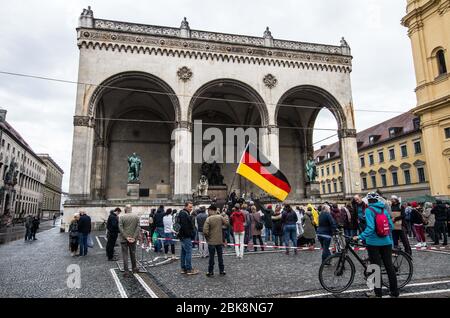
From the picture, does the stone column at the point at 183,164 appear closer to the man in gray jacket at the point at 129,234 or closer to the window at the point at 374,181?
the man in gray jacket at the point at 129,234

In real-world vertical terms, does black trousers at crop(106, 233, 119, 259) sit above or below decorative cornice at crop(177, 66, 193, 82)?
below

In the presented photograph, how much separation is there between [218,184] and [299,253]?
16798mm

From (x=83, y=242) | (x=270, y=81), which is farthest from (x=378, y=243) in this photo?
(x=270, y=81)

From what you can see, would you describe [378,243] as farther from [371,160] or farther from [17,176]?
[17,176]

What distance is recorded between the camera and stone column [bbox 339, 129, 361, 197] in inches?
910

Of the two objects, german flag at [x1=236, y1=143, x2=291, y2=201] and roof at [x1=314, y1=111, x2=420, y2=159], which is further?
roof at [x1=314, y1=111, x2=420, y2=159]

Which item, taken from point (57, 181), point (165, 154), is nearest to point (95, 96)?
point (165, 154)

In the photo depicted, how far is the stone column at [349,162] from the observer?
910 inches

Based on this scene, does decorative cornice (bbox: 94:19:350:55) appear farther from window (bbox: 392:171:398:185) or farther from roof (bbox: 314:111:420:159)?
window (bbox: 392:171:398:185)

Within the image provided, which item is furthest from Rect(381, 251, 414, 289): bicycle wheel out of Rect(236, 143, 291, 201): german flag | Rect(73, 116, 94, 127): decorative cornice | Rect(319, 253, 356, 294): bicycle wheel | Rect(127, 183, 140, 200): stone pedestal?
Rect(73, 116, 94, 127): decorative cornice

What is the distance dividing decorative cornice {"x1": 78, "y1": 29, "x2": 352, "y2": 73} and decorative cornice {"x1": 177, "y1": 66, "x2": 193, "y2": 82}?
1.02 metres

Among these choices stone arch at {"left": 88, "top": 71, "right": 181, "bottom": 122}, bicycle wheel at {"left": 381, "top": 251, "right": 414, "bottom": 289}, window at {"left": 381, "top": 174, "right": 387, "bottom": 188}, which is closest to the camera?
bicycle wheel at {"left": 381, "top": 251, "right": 414, "bottom": 289}
